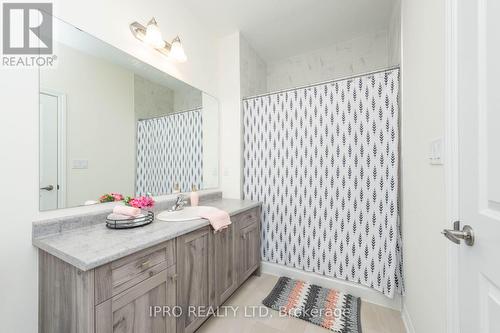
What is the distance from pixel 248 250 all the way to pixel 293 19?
2.34m

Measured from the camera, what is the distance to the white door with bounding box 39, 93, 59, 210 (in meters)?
1.07

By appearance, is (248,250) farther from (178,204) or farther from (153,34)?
(153,34)

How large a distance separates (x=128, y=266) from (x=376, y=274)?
Answer: 180 cm

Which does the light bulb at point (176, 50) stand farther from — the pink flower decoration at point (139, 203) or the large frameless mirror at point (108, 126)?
the pink flower decoration at point (139, 203)

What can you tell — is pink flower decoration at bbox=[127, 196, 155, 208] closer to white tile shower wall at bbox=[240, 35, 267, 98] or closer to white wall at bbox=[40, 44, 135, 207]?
white wall at bbox=[40, 44, 135, 207]

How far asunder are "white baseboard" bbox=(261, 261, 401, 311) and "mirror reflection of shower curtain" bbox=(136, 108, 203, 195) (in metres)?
1.18

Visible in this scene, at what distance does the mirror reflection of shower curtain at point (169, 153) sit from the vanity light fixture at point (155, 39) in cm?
52

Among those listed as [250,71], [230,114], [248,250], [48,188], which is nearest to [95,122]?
[48,188]

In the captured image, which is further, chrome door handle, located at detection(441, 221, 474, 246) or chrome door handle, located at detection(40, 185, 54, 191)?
chrome door handle, located at detection(40, 185, 54, 191)

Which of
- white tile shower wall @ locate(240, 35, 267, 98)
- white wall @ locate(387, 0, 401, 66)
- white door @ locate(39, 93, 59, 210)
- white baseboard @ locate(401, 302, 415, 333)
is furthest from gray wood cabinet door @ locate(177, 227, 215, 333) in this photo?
white wall @ locate(387, 0, 401, 66)

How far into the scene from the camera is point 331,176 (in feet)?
6.07

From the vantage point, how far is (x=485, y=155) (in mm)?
619

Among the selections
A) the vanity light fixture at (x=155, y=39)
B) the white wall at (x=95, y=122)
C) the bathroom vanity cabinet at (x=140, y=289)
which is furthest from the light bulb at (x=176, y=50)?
the bathroom vanity cabinet at (x=140, y=289)

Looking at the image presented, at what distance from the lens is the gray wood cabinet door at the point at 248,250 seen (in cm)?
180
